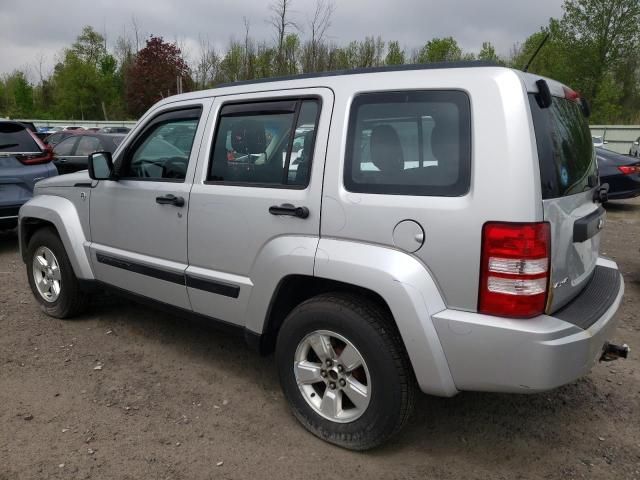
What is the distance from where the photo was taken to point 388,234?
251 cm

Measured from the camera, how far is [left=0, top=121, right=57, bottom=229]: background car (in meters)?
7.01

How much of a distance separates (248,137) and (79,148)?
9.49 m

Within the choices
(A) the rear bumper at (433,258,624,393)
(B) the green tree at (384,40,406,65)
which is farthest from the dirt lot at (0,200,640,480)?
(B) the green tree at (384,40,406,65)

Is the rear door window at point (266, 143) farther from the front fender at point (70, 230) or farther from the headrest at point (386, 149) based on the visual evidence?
the front fender at point (70, 230)

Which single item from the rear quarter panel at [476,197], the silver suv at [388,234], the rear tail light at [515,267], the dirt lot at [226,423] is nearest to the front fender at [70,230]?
the dirt lot at [226,423]

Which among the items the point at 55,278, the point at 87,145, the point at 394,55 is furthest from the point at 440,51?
the point at 55,278

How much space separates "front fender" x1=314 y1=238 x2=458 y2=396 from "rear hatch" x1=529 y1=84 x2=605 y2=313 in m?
0.52

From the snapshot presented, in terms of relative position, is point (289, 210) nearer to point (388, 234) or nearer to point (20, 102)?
point (388, 234)

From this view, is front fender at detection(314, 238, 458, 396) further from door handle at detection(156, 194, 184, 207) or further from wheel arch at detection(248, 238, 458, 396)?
door handle at detection(156, 194, 184, 207)

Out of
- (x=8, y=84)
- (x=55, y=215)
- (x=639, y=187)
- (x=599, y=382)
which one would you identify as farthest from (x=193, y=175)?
(x=8, y=84)

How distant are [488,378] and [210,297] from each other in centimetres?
175

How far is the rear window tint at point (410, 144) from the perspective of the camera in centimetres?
241

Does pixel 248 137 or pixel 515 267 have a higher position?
pixel 248 137

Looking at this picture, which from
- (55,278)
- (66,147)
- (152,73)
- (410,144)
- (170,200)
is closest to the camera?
(410,144)
